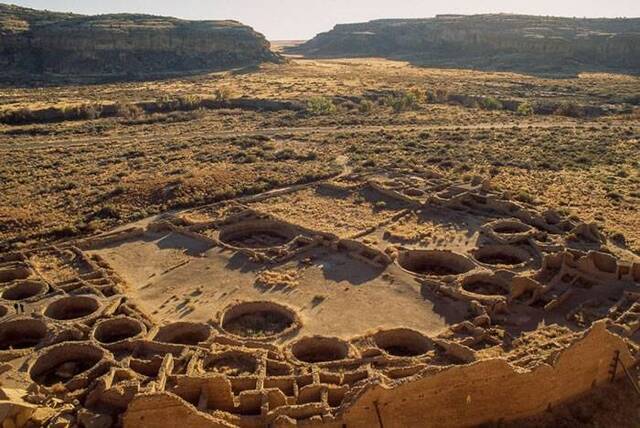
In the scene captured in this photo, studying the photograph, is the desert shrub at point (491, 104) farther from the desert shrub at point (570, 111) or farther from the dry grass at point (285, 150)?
the desert shrub at point (570, 111)

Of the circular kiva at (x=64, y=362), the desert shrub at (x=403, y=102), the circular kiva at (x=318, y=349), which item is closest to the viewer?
the circular kiva at (x=64, y=362)

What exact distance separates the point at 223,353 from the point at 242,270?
782 centimetres

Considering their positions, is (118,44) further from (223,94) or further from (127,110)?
(127,110)

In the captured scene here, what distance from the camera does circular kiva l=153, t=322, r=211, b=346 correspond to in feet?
72.9

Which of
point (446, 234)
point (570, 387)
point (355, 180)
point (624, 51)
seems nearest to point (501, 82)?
point (624, 51)

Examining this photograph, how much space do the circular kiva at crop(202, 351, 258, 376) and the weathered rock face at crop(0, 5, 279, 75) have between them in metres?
93.2

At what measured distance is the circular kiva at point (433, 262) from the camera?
28.3 meters

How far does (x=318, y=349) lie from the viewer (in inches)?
848

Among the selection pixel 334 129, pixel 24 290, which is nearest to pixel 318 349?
pixel 24 290

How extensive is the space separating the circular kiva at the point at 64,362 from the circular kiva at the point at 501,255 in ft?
56.8

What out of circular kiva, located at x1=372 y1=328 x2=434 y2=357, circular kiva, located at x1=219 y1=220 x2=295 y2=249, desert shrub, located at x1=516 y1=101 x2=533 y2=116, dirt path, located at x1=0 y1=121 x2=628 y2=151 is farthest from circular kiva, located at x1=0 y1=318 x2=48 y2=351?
desert shrub, located at x1=516 y1=101 x2=533 y2=116

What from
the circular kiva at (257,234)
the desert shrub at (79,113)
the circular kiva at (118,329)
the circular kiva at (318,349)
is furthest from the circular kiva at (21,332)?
the desert shrub at (79,113)

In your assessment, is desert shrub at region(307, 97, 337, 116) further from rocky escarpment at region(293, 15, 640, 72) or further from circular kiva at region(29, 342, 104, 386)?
rocky escarpment at region(293, 15, 640, 72)

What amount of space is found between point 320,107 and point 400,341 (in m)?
54.7
